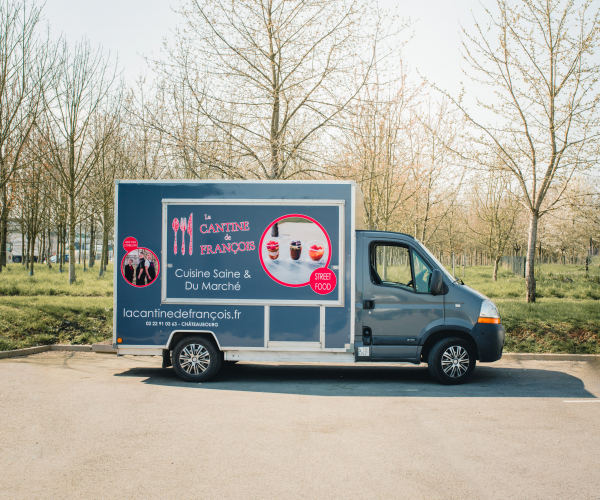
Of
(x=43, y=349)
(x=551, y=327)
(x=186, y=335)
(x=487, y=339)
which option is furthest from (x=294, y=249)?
(x=551, y=327)

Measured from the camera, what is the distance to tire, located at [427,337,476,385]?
25.5 feet

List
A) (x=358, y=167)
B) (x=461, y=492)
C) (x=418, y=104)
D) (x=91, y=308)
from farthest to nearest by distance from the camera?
(x=418, y=104), (x=358, y=167), (x=91, y=308), (x=461, y=492)

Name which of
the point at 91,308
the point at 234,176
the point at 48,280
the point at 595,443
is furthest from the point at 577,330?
the point at 48,280

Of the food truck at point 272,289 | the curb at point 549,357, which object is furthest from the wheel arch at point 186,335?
the curb at point 549,357

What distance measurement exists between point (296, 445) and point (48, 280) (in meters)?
20.7

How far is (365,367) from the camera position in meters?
9.59

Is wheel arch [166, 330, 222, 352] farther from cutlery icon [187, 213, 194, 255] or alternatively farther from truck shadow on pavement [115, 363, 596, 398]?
cutlery icon [187, 213, 194, 255]

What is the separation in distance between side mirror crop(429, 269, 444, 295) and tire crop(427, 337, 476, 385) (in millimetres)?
769

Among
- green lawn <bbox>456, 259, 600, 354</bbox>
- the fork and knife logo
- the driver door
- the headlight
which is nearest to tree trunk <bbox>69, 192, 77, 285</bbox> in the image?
the fork and knife logo

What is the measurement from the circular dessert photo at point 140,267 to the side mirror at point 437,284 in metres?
4.34

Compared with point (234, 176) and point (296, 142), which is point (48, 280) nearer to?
point (234, 176)

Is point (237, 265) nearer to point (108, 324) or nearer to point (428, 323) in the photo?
point (428, 323)

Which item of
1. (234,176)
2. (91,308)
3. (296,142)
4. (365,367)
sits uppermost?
(296,142)

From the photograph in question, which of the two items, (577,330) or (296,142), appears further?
(296,142)
